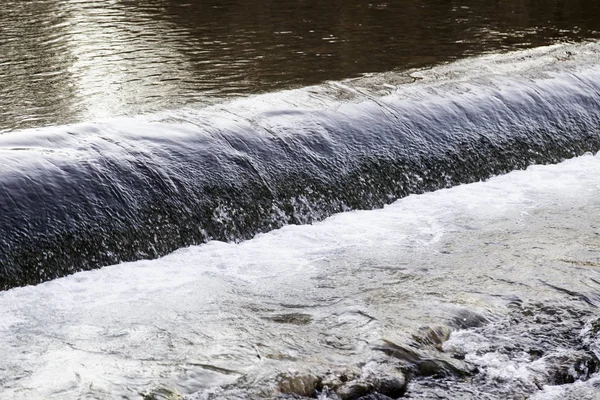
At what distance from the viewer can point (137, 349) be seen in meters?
4.62

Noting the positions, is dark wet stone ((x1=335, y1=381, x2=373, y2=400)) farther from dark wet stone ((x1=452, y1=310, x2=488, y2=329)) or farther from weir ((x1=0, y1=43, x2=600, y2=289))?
weir ((x1=0, y1=43, x2=600, y2=289))

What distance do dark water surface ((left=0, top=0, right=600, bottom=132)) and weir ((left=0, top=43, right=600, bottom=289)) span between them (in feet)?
3.35

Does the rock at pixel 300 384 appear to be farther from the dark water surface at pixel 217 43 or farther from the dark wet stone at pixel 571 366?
the dark water surface at pixel 217 43

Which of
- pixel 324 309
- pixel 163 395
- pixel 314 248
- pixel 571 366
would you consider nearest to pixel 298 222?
pixel 314 248

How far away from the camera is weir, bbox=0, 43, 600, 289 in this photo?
5.92 m

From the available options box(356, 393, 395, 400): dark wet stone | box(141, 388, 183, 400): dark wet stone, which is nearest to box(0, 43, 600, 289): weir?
box(141, 388, 183, 400): dark wet stone

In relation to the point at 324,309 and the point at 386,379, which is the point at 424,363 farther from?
the point at 324,309

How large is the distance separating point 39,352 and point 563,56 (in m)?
7.46

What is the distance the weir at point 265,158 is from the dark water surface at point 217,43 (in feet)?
3.35

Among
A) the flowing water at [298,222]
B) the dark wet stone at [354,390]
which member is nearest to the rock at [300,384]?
the flowing water at [298,222]

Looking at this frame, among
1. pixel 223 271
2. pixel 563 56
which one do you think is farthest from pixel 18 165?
pixel 563 56

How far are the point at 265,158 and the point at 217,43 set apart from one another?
177 inches

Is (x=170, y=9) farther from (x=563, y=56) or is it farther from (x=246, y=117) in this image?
(x=246, y=117)

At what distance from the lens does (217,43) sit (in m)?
11.2
